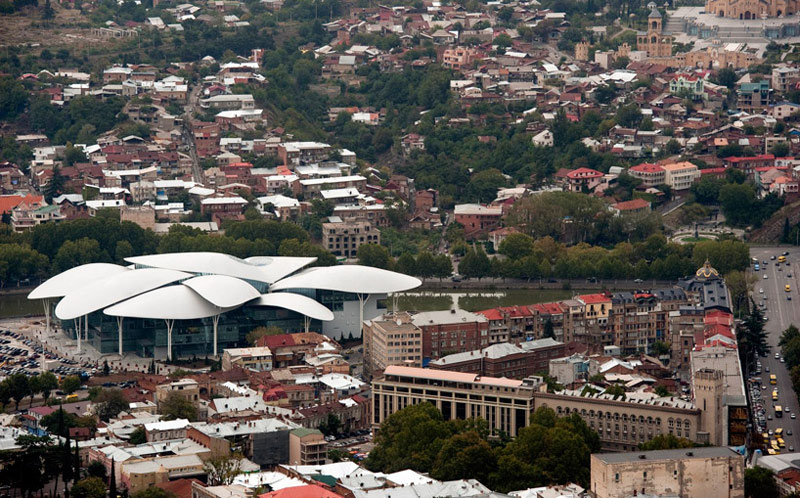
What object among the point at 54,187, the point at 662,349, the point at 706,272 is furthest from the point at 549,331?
the point at 54,187

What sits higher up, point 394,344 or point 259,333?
point 394,344

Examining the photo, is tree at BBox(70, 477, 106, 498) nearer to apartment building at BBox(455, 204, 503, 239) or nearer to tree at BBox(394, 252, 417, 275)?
tree at BBox(394, 252, 417, 275)

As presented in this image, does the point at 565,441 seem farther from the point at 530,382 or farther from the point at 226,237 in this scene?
the point at 226,237

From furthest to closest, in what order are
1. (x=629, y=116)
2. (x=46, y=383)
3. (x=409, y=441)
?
(x=629, y=116)
(x=46, y=383)
(x=409, y=441)

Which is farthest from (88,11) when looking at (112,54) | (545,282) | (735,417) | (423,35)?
(735,417)

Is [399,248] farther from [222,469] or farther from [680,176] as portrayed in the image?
[222,469]
